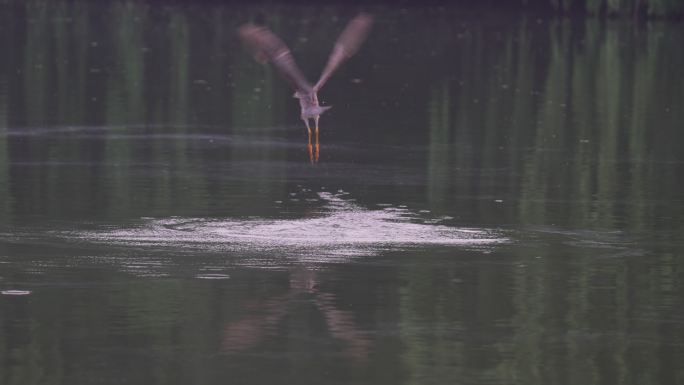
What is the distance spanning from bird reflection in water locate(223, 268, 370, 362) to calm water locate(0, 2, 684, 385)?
0.03 m

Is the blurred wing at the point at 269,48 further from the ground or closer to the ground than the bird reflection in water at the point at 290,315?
further from the ground

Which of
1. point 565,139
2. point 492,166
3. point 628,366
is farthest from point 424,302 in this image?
point 565,139

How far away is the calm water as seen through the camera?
11.2 metres

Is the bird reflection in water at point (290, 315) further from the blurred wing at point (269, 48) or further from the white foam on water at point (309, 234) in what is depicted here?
the blurred wing at point (269, 48)

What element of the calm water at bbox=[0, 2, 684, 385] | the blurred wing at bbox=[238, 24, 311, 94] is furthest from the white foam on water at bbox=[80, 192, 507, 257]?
the blurred wing at bbox=[238, 24, 311, 94]

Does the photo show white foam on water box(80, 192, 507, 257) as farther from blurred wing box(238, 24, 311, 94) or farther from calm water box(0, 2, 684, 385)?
blurred wing box(238, 24, 311, 94)

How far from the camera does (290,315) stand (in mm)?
12422

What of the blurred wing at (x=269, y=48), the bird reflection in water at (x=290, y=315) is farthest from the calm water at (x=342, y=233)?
the blurred wing at (x=269, y=48)

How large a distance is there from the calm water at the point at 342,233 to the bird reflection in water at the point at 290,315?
3 cm

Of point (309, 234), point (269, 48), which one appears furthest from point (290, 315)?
point (309, 234)

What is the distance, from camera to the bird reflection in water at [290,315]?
1141 cm

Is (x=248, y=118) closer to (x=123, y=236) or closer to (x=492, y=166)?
(x=492, y=166)

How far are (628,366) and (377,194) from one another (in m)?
8.25

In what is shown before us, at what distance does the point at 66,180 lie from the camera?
65.0 ft
